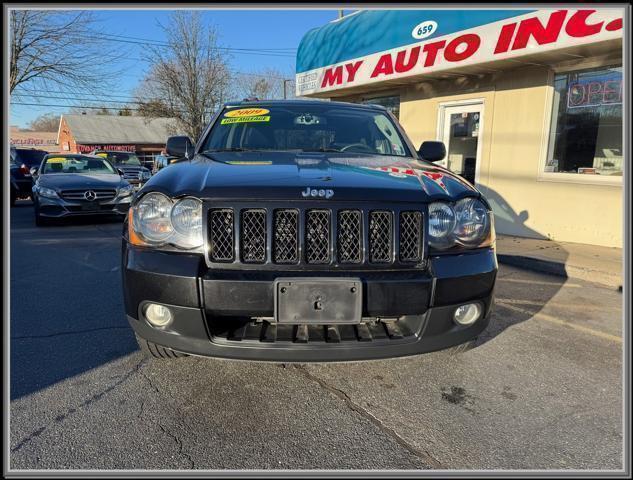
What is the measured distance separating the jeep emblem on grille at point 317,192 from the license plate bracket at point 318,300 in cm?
43

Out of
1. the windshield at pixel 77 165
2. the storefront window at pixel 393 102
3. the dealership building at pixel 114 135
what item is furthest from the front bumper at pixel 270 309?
the dealership building at pixel 114 135

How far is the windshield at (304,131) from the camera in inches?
136

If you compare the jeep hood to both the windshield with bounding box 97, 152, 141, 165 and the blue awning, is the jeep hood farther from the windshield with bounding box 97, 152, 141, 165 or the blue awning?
the windshield with bounding box 97, 152, 141, 165

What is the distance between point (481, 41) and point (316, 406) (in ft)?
21.9

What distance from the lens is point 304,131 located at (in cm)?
358

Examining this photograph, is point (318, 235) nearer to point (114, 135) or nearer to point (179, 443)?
point (179, 443)

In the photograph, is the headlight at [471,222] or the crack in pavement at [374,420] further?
the headlight at [471,222]

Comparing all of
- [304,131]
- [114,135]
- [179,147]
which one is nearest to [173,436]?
[179,147]

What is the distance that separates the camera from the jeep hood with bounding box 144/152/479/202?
87.7 inches

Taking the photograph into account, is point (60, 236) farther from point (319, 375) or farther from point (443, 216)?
point (443, 216)

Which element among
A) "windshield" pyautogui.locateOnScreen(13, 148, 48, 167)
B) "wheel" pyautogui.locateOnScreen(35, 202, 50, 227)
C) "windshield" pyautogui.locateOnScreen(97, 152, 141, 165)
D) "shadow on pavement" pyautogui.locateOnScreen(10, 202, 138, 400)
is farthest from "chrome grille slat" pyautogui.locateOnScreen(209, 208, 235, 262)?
"windshield" pyautogui.locateOnScreen(97, 152, 141, 165)

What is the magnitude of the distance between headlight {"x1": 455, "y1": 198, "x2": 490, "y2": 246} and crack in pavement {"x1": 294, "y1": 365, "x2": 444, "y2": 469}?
3.51 ft

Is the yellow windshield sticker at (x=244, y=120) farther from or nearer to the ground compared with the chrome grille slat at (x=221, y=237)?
farther from the ground

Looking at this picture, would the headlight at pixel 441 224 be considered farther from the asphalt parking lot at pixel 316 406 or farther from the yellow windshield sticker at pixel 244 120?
the yellow windshield sticker at pixel 244 120
